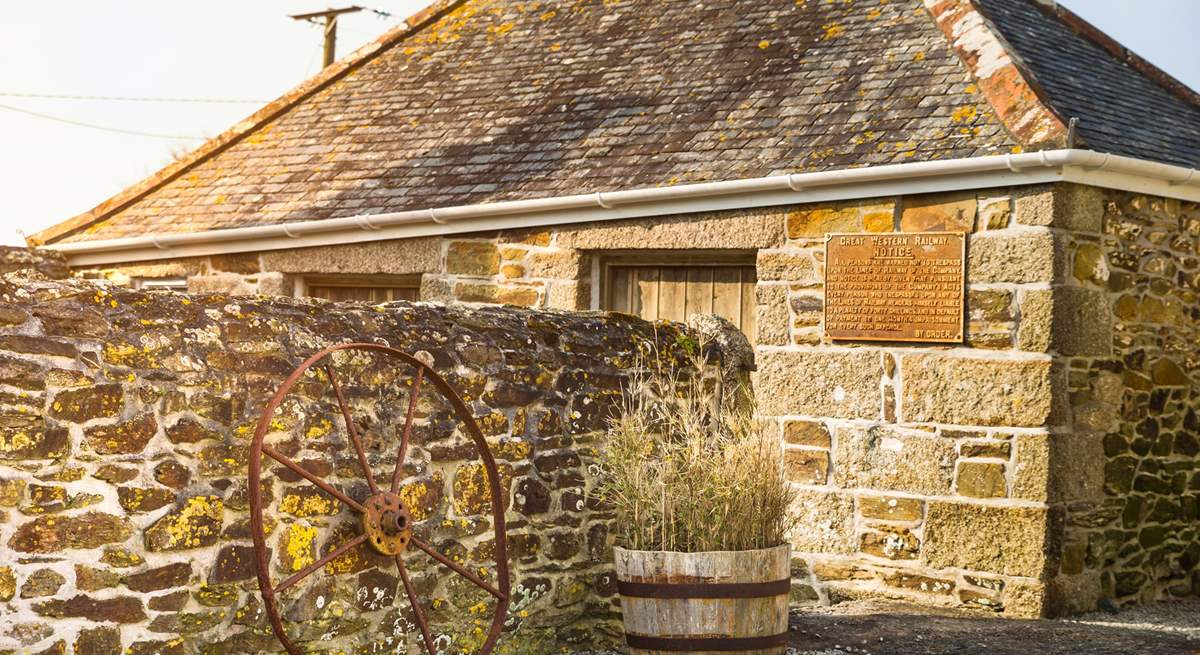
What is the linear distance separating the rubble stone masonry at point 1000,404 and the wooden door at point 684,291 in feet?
0.56

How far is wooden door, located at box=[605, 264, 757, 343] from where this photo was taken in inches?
362

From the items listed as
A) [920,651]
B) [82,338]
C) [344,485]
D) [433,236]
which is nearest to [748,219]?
[433,236]

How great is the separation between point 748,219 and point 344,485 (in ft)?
13.6

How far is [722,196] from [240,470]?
4.51 meters

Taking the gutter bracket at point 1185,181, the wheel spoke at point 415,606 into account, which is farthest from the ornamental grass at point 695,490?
the gutter bracket at point 1185,181

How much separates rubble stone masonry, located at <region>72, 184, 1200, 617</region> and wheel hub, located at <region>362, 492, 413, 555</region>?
354 cm

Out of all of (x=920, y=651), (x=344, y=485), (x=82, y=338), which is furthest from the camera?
(x=920, y=651)

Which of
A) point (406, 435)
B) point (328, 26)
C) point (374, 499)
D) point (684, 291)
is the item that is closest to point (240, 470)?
point (374, 499)

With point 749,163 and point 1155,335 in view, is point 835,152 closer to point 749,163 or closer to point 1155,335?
point 749,163

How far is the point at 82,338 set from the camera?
15.3 feet

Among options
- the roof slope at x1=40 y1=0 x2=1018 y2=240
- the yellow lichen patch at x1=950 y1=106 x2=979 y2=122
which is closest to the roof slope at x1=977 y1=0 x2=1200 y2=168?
the yellow lichen patch at x1=950 y1=106 x2=979 y2=122

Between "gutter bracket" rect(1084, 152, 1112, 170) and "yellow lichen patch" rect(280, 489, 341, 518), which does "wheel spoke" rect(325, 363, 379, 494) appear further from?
"gutter bracket" rect(1084, 152, 1112, 170)

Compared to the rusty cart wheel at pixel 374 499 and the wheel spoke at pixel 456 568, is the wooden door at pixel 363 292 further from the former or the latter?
the wheel spoke at pixel 456 568

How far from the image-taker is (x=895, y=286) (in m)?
8.34
